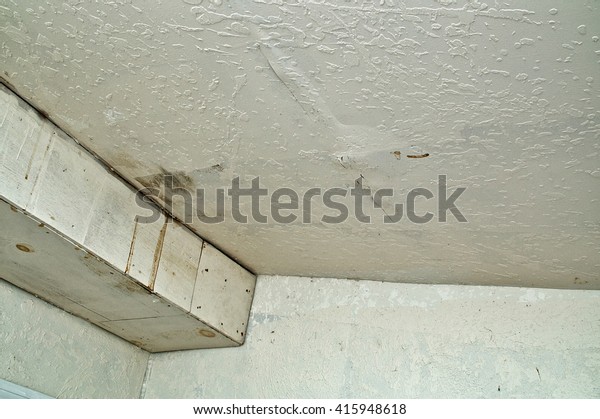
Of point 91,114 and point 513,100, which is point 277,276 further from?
point 513,100

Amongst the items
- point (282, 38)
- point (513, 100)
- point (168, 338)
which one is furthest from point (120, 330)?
point (513, 100)

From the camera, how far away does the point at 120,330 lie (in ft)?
7.16

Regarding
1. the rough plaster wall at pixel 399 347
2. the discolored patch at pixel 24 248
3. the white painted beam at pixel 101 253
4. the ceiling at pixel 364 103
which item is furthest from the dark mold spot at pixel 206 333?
the discolored patch at pixel 24 248

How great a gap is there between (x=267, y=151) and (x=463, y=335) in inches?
34.8

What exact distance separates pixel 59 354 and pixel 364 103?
1.45 m

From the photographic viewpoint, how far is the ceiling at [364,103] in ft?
3.54

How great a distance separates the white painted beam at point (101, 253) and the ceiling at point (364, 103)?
8cm

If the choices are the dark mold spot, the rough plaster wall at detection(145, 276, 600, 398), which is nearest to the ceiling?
the rough plaster wall at detection(145, 276, 600, 398)

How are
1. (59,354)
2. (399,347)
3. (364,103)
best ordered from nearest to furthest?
(364,103) < (399,347) < (59,354)
